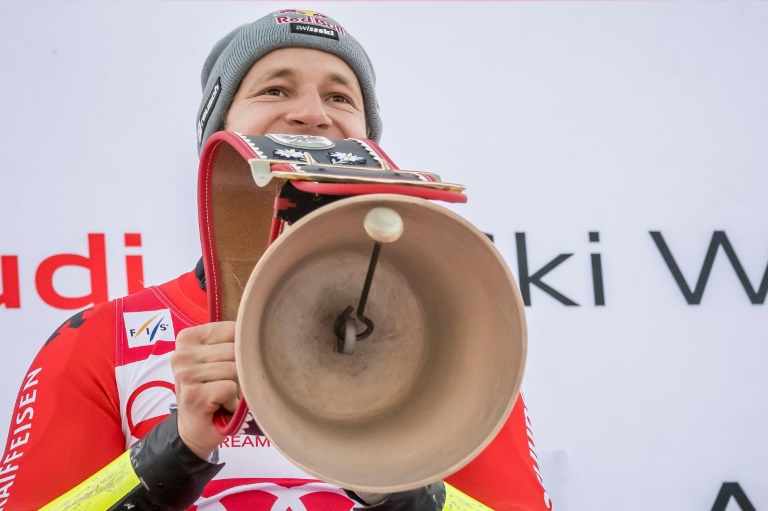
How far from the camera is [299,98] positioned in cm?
Result: 156

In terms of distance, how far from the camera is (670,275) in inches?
82.1

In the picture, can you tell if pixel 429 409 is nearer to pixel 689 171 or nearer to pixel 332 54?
pixel 332 54

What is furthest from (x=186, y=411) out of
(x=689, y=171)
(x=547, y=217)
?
(x=689, y=171)

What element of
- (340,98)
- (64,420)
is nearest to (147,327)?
(64,420)

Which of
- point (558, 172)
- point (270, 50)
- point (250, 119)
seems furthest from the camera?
point (558, 172)

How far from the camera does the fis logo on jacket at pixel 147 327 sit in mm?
1460

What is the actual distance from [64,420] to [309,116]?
23.9 inches

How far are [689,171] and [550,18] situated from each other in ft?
1.61

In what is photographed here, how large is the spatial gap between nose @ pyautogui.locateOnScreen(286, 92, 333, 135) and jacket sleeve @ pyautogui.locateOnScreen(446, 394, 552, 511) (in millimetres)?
581

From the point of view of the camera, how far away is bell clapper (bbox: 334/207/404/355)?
0.84 m

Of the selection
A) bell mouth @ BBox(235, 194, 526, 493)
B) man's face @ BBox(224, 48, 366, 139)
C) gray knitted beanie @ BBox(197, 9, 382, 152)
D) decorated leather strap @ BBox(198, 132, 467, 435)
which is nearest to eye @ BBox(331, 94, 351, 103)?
man's face @ BBox(224, 48, 366, 139)

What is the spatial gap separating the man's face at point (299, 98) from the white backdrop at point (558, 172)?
1.26ft

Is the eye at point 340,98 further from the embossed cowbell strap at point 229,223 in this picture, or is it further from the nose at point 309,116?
the embossed cowbell strap at point 229,223

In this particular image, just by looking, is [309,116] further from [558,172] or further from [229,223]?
[558,172]
